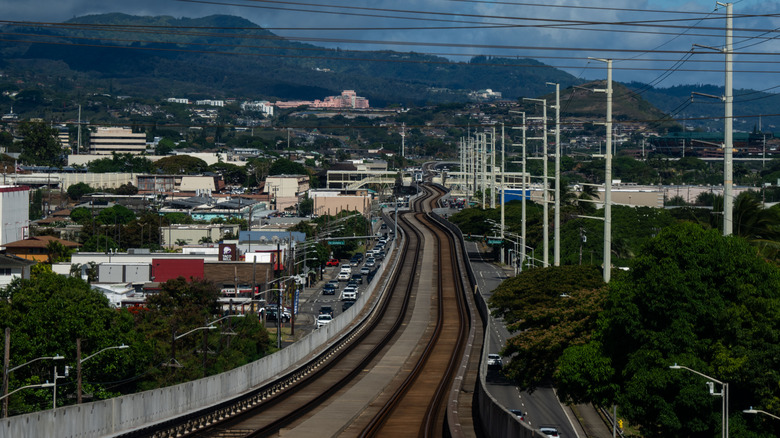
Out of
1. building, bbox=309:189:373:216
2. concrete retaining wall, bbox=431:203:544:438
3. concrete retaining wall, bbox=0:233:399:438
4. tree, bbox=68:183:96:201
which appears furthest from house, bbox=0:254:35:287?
tree, bbox=68:183:96:201

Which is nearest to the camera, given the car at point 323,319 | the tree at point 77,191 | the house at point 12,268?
the car at point 323,319

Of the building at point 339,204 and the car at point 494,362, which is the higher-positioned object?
→ the building at point 339,204

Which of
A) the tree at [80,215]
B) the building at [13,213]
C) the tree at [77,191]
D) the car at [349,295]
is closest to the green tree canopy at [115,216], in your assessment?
the tree at [80,215]

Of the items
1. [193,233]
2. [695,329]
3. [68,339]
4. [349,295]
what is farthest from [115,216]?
[695,329]

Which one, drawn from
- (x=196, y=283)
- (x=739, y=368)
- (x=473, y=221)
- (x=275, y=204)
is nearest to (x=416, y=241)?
(x=473, y=221)

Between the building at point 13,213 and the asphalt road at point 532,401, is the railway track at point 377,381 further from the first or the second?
the building at point 13,213

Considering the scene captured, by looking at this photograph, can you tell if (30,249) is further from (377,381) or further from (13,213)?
(377,381)

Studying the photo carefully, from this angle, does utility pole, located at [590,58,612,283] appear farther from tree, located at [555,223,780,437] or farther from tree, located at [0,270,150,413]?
tree, located at [0,270,150,413]
